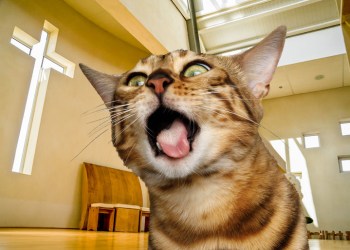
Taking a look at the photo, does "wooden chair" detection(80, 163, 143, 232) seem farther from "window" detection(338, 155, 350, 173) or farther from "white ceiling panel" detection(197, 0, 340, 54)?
"window" detection(338, 155, 350, 173)

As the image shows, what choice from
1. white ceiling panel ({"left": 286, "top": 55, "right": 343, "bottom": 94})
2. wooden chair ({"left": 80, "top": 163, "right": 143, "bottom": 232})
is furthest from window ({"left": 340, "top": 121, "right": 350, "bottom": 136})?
wooden chair ({"left": 80, "top": 163, "right": 143, "bottom": 232})

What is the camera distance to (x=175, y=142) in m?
0.70

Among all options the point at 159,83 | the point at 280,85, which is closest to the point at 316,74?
the point at 280,85

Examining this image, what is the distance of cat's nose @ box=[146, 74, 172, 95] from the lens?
0.74 meters

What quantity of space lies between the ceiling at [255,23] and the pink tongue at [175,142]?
15.4 ft

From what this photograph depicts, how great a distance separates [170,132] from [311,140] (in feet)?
28.6

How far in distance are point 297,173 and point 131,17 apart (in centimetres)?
688

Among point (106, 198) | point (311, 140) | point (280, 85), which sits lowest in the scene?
point (106, 198)

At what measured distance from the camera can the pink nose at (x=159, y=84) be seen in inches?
29.3

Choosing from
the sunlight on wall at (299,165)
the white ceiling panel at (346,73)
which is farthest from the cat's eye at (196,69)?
the sunlight on wall at (299,165)

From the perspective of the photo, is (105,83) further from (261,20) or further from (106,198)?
(261,20)

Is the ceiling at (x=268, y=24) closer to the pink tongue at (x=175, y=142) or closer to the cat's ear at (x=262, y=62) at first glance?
the cat's ear at (x=262, y=62)

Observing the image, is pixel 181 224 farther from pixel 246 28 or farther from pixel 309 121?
pixel 309 121

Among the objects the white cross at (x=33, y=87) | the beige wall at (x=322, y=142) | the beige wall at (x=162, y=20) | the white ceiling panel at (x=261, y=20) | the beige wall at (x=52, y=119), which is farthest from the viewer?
the beige wall at (x=322, y=142)
